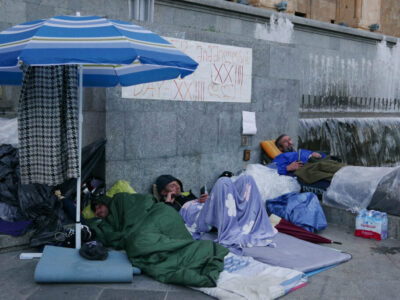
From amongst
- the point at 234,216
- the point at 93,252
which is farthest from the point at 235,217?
the point at 93,252

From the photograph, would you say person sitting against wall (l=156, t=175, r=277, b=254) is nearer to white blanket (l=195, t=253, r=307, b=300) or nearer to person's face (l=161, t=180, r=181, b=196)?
white blanket (l=195, t=253, r=307, b=300)

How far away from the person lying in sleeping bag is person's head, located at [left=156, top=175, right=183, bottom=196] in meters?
1.10

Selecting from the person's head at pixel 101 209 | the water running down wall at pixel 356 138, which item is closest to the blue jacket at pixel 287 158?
the person's head at pixel 101 209

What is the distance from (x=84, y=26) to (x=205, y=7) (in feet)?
29.5

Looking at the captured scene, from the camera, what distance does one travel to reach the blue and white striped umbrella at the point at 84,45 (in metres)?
3.70

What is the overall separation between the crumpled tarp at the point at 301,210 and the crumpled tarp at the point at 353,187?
1.08 ft

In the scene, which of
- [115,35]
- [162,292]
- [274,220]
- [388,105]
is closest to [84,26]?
[115,35]

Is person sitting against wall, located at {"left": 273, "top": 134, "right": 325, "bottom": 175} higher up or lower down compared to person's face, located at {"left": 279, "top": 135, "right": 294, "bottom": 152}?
lower down

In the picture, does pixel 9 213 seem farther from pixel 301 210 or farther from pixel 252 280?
pixel 301 210

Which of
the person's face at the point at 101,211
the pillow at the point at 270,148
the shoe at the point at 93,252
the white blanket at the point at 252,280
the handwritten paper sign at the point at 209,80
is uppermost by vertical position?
the handwritten paper sign at the point at 209,80

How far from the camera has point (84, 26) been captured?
412 cm

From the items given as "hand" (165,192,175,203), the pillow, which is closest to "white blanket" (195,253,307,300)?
"hand" (165,192,175,203)

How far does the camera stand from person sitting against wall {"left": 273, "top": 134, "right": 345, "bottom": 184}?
686 centimetres

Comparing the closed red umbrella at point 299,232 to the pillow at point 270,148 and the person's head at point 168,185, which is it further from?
the pillow at point 270,148
